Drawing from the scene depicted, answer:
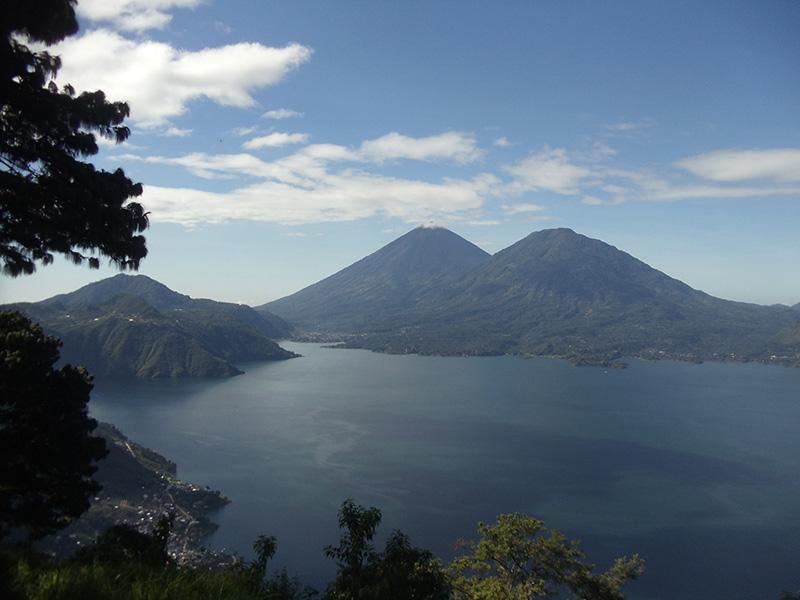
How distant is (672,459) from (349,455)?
3496 cm

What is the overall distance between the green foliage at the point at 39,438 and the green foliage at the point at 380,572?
5.68 metres

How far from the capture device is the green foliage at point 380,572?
790cm

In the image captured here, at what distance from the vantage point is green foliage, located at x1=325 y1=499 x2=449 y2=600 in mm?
7902

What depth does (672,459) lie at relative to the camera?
58.6 m

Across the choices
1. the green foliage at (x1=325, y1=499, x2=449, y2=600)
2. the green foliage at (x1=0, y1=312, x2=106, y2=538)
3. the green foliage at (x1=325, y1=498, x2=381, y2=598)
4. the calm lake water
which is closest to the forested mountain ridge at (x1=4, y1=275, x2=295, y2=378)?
the calm lake water

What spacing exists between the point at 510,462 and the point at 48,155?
178ft

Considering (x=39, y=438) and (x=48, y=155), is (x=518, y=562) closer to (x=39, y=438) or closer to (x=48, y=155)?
(x=39, y=438)

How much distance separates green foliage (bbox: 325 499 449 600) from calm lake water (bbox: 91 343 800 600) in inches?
972

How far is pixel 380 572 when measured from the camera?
8.22 metres

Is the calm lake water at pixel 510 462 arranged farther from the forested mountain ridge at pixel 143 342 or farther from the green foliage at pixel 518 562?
the green foliage at pixel 518 562

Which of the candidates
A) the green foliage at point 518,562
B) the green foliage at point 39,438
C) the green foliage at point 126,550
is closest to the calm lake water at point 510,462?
the green foliage at point 518,562

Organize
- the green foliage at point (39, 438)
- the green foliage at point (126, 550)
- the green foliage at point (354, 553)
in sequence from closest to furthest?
the green foliage at point (126, 550), the green foliage at point (354, 553), the green foliage at point (39, 438)

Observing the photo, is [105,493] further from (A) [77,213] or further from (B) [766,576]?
(B) [766,576]

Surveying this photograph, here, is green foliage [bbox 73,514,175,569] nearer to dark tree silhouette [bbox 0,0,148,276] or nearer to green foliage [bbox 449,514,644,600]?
dark tree silhouette [bbox 0,0,148,276]
